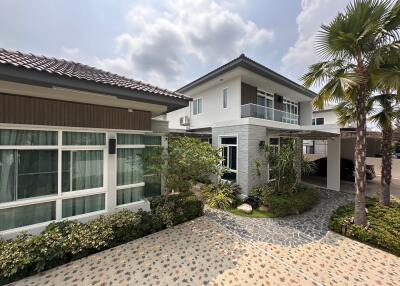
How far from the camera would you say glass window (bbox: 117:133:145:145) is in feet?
23.8

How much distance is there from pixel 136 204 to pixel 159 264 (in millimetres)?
2997

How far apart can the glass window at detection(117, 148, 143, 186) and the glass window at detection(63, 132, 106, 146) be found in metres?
0.78

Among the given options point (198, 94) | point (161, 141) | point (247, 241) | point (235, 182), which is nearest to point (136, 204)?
point (161, 141)

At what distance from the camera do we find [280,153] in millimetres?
10305

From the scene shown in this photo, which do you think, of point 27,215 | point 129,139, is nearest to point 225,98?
point 129,139

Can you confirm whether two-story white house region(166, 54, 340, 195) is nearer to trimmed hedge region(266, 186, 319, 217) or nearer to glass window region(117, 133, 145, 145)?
trimmed hedge region(266, 186, 319, 217)

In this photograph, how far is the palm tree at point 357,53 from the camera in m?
6.20

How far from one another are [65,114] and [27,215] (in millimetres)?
3193

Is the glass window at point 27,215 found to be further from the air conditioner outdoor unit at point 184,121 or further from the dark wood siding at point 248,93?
the air conditioner outdoor unit at point 184,121

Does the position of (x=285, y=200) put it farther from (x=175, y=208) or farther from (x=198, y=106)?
(x=198, y=106)

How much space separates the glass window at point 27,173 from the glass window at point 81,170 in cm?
28

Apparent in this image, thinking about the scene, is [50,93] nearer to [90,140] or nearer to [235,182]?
[90,140]

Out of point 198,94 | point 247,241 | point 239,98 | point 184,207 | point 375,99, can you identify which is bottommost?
point 247,241

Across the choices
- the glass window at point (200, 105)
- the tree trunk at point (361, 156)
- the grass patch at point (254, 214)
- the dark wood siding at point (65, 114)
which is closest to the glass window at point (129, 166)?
Result: the dark wood siding at point (65, 114)
